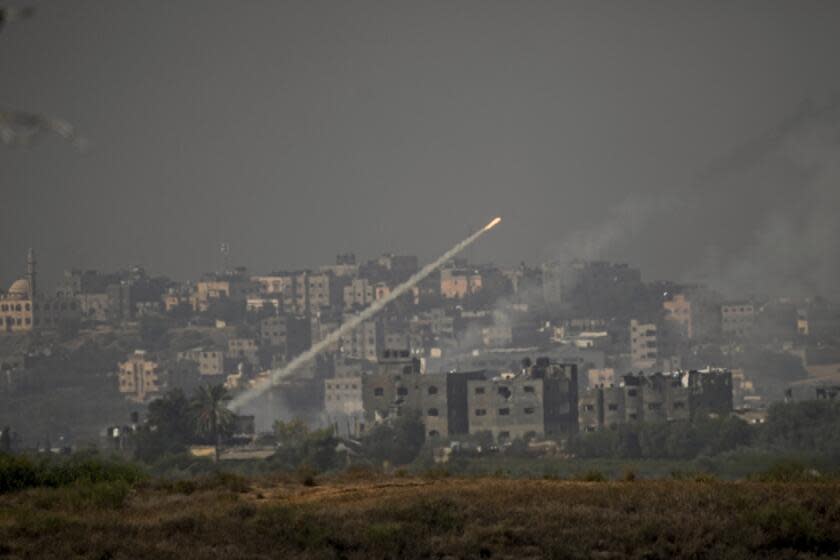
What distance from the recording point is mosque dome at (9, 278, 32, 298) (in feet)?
627

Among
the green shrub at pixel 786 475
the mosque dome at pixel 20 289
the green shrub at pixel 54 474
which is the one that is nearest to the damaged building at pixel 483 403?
the green shrub at pixel 54 474

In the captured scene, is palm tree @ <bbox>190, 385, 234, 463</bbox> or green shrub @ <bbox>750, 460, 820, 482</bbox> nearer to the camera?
green shrub @ <bbox>750, 460, 820, 482</bbox>

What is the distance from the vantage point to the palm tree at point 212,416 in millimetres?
88375

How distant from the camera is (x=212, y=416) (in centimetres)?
8894

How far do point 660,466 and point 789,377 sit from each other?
244 feet

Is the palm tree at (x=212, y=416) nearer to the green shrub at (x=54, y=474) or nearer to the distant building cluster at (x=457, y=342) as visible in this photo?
the distant building cluster at (x=457, y=342)

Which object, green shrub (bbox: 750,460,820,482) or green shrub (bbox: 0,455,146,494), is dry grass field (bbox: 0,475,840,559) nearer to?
green shrub (bbox: 750,460,820,482)

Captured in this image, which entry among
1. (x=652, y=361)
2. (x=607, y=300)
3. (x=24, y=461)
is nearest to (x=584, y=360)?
(x=652, y=361)

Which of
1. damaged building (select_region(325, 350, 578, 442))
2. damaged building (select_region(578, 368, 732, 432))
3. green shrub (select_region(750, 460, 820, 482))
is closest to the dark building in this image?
damaged building (select_region(325, 350, 578, 442))

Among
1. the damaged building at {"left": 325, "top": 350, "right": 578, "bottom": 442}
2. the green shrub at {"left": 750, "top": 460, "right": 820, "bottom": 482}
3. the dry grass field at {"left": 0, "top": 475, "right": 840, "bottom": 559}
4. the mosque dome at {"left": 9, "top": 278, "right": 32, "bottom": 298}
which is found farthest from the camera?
the mosque dome at {"left": 9, "top": 278, "right": 32, "bottom": 298}

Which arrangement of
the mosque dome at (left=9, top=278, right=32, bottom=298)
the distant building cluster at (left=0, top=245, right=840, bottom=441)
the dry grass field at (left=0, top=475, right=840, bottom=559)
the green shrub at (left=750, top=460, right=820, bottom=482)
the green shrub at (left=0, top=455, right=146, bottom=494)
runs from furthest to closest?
the mosque dome at (left=9, top=278, right=32, bottom=298)
the distant building cluster at (left=0, top=245, right=840, bottom=441)
the green shrub at (left=0, top=455, right=146, bottom=494)
the green shrub at (left=750, top=460, right=820, bottom=482)
the dry grass field at (left=0, top=475, right=840, bottom=559)

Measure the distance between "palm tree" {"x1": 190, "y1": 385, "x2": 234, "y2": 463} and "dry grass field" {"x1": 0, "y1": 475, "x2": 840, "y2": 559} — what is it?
2514 inches

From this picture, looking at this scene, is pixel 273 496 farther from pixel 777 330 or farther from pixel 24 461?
pixel 777 330

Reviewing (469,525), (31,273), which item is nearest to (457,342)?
(31,273)
